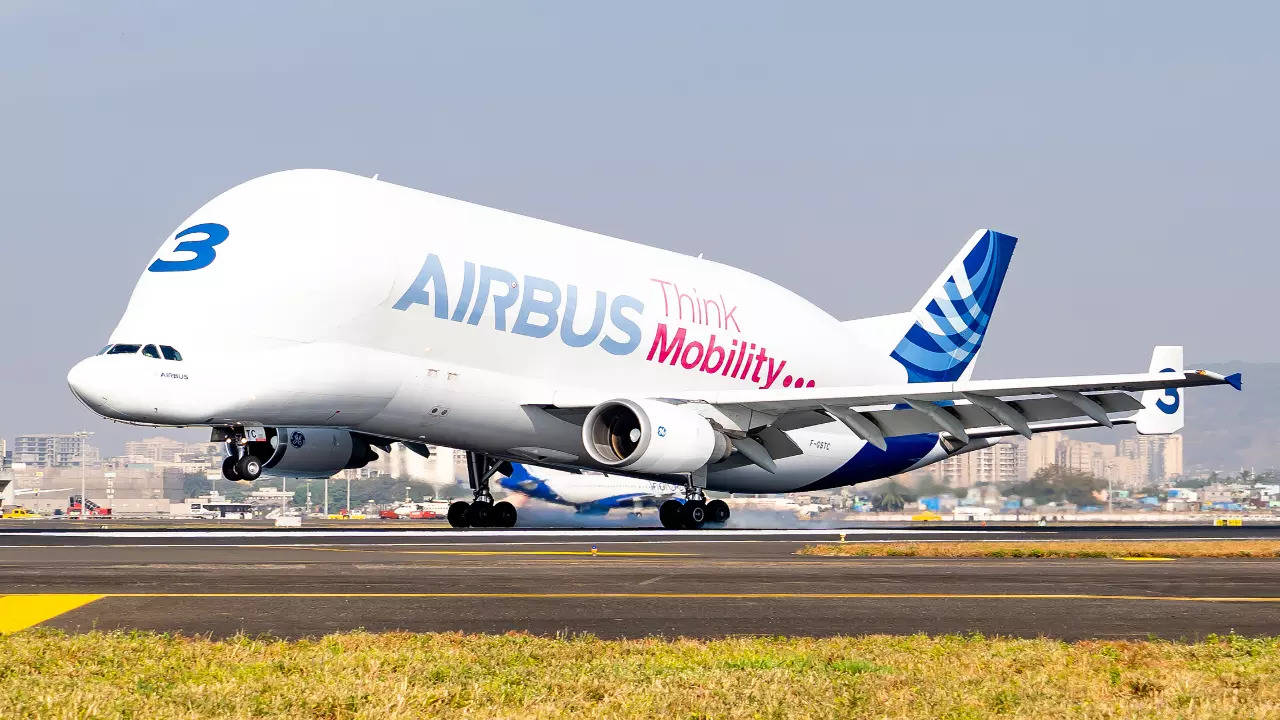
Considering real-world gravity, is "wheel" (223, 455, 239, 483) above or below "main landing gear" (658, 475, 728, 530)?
above

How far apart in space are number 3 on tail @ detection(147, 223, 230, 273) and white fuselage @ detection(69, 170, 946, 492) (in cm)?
4

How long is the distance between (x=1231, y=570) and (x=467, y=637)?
38.8ft

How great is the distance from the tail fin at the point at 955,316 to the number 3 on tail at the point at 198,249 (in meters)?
20.5

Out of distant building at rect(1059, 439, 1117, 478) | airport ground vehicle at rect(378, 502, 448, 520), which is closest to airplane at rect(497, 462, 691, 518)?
distant building at rect(1059, 439, 1117, 478)

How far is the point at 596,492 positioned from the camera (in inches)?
2618

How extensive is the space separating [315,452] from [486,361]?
17.6 feet

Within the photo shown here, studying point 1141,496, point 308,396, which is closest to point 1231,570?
point 308,396

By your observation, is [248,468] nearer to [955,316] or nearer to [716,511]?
[716,511]

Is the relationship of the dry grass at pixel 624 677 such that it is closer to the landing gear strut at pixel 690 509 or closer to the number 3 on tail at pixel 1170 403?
the landing gear strut at pixel 690 509

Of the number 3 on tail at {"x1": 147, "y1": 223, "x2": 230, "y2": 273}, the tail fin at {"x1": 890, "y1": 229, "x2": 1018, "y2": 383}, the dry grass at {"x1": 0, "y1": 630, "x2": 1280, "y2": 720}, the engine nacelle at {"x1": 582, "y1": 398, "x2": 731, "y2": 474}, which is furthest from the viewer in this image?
the tail fin at {"x1": 890, "y1": 229, "x2": 1018, "y2": 383}

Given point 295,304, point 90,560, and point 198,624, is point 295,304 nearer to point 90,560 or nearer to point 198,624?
point 90,560

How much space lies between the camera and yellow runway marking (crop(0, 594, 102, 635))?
36.9ft

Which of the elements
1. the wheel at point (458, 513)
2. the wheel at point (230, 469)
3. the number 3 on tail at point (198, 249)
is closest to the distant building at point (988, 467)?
the wheel at point (458, 513)

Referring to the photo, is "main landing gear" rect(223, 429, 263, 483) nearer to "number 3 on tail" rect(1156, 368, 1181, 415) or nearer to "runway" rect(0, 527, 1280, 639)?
"runway" rect(0, 527, 1280, 639)
